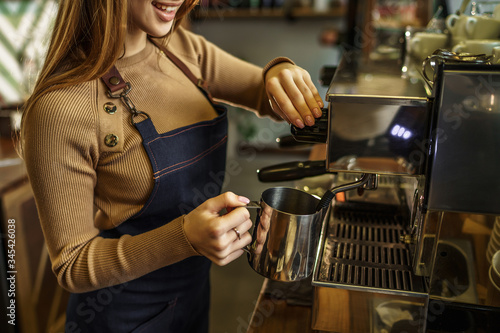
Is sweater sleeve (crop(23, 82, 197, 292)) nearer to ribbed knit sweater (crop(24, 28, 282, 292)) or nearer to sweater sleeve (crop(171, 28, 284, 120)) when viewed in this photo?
ribbed knit sweater (crop(24, 28, 282, 292))

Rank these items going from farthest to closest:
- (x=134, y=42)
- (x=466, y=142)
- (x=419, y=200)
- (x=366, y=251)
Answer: (x=134, y=42) < (x=366, y=251) < (x=419, y=200) < (x=466, y=142)

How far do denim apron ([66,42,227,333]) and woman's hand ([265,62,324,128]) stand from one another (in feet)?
0.75

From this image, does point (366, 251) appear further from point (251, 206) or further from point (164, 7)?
point (164, 7)

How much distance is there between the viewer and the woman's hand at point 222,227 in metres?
0.66

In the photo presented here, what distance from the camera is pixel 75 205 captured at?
2.58 ft

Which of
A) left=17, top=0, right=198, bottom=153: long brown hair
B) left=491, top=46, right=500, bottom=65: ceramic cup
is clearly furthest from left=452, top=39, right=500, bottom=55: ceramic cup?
left=17, top=0, right=198, bottom=153: long brown hair

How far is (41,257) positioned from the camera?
1999 millimetres

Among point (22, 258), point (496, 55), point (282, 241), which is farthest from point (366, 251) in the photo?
point (22, 258)

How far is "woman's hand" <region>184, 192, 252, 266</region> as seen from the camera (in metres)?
0.66

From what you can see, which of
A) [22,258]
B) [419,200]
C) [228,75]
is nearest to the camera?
[419,200]

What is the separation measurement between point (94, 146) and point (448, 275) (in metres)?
0.71

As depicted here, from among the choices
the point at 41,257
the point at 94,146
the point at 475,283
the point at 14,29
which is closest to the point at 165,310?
the point at 94,146

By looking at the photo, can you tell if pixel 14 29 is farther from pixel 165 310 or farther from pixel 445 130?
pixel 445 130

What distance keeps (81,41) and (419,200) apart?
0.73 meters
